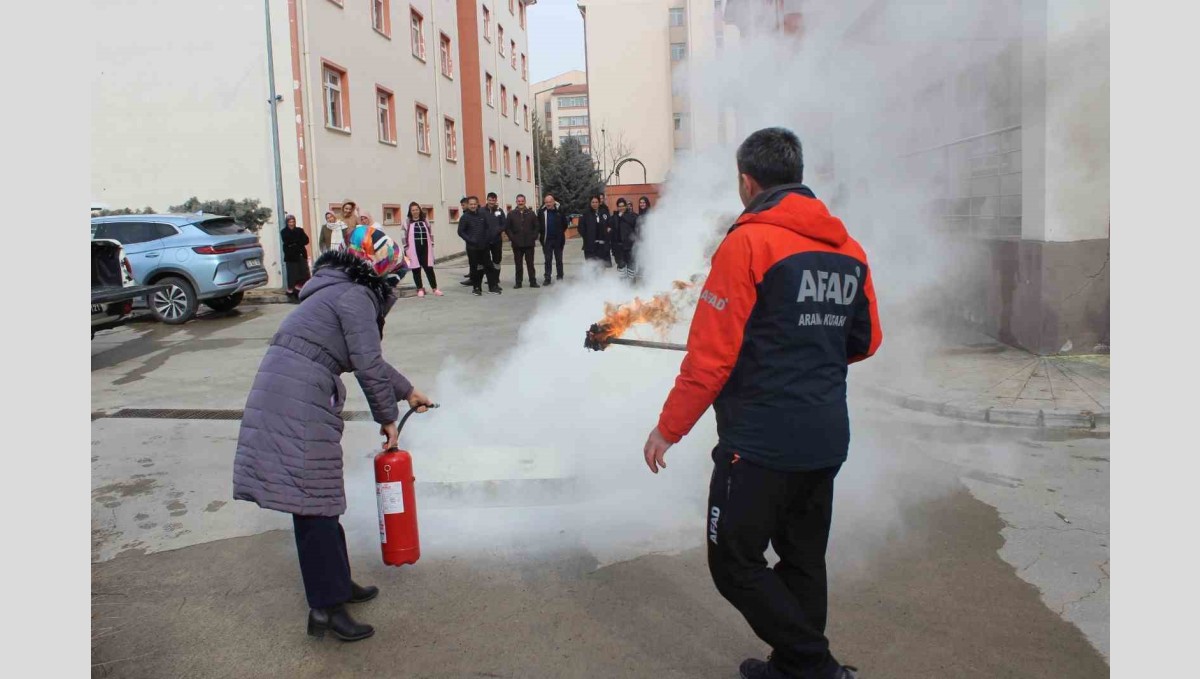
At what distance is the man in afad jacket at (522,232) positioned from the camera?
1570 cm

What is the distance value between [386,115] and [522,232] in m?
7.40

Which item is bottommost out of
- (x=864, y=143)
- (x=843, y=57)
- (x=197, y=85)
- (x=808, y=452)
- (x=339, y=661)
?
(x=339, y=661)

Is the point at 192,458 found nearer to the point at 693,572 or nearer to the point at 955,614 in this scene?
the point at 693,572

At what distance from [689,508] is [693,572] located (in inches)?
28.8

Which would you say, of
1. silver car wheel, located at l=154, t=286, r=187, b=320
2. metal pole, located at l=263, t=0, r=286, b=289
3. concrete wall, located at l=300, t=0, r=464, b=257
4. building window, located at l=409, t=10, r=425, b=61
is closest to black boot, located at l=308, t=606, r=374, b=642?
silver car wheel, located at l=154, t=286, r=187, b=320

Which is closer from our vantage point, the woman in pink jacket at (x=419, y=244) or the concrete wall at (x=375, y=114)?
the woman in pink jacket at (x=419, y=244)

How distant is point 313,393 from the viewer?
10.1 ft

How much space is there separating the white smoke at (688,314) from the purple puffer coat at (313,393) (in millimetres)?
1230

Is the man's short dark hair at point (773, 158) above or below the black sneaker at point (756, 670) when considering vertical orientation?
above

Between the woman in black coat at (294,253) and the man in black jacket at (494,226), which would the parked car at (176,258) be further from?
the man in black jacket at (494,226)

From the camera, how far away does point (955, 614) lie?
3.27 metres

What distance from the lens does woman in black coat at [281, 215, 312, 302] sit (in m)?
14.5

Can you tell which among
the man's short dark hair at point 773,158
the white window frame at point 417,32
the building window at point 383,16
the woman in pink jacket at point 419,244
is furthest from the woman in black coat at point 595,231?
the man's short dark hair at point 773,158

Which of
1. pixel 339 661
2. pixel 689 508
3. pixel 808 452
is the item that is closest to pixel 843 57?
pixel 689 508
